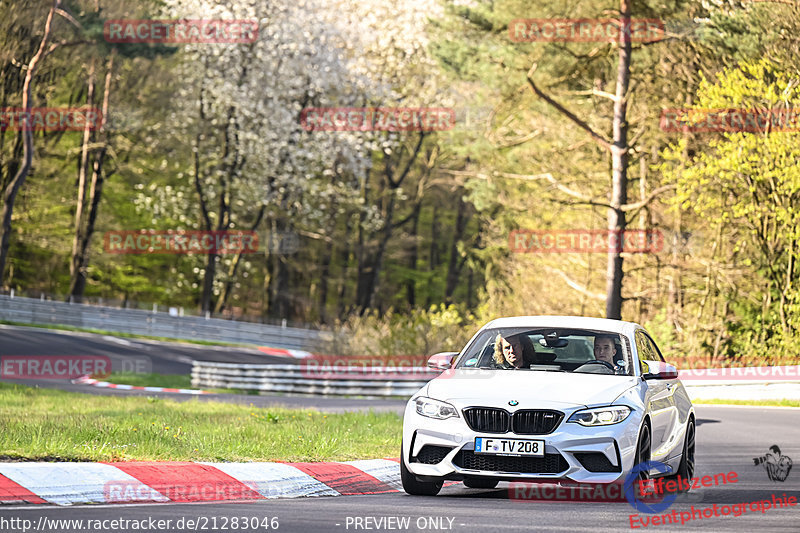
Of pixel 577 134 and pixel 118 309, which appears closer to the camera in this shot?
pixel 577 134

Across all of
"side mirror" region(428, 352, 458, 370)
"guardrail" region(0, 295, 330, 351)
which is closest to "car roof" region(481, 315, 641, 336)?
"side mirror" region(428, 352, 458, 370)

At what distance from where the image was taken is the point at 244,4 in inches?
2048

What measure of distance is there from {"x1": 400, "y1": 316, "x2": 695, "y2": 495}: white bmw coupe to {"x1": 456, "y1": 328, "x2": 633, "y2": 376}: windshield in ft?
0.04

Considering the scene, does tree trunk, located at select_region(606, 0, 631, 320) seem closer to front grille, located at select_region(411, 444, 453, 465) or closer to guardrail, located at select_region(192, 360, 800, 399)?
guardrail, located at select_region(192, 360, 800, 399)

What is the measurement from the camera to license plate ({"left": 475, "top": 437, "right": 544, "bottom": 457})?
9.18 meters

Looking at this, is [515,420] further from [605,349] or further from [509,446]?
[605,349]

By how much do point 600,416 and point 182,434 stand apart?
212 inches

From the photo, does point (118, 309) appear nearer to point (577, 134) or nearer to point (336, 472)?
point (577, 134)

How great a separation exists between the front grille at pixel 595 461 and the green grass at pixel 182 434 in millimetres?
3394

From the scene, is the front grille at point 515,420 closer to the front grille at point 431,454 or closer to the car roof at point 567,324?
the front grille at point 431,454

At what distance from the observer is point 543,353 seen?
36.3 feet

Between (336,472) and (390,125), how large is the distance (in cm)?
5034

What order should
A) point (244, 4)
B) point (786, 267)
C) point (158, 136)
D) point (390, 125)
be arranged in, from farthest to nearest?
1. point (390, 125)
2. point (158, 136)
3. point (244, 4)
4. point (786, 267)

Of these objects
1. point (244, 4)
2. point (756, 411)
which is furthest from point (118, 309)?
point (756, 411)
